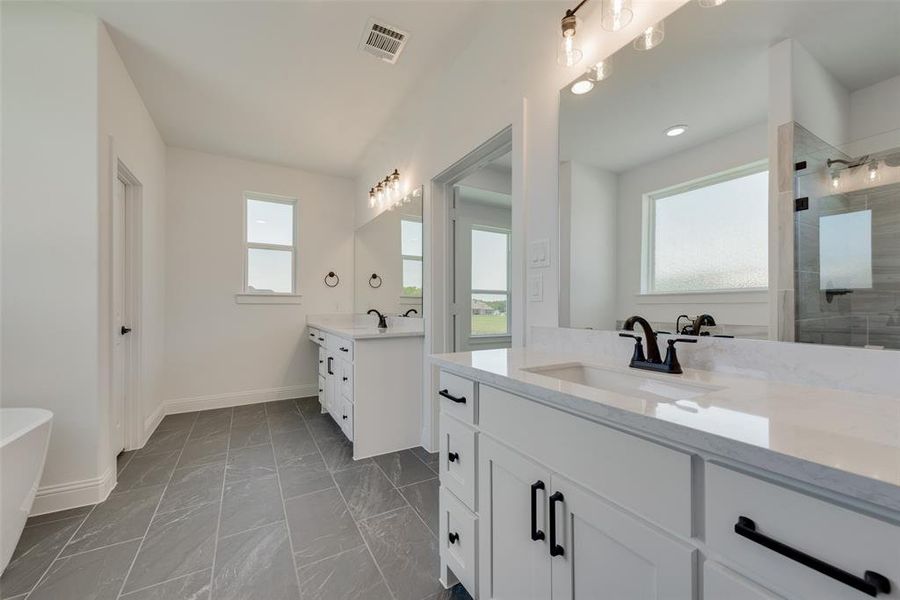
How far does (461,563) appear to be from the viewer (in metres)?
1.20

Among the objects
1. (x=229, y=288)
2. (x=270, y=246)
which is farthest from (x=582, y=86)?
(x=229, y=288)

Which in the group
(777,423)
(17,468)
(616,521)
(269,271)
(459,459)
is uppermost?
(269,271)

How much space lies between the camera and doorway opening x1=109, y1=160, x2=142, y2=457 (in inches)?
98.3

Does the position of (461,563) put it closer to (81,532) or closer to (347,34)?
(81,532)

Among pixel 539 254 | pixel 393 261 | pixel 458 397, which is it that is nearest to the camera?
pixel 458 397

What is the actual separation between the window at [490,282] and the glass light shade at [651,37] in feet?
4.10


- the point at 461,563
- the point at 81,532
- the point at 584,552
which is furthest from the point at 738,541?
the point at 81,532

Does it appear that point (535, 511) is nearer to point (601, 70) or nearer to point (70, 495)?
point (601, 70)

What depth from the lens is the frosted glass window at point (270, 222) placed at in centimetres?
394

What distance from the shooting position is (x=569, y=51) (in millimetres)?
1359

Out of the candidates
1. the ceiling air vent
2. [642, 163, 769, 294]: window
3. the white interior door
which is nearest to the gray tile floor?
the white interior door

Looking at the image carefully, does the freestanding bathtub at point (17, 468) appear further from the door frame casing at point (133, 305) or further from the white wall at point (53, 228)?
the door frame casing at point (133, 305)

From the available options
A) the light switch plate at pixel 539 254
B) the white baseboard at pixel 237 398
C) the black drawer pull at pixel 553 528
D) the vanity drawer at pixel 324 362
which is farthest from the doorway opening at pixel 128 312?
the black drawer pull at pixel 553 528

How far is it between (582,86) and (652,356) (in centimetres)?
110
